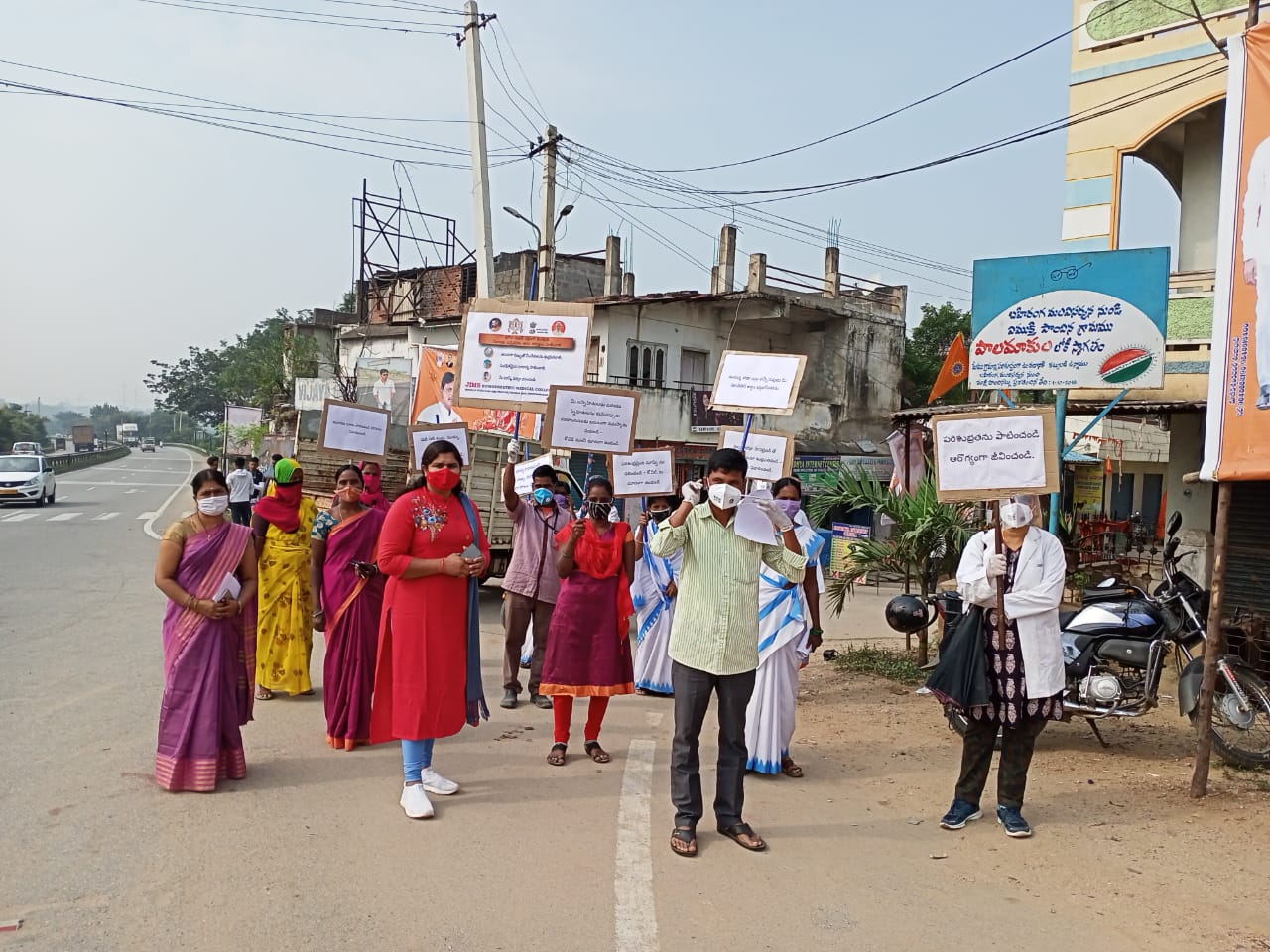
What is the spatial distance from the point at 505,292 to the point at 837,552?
18077 mm

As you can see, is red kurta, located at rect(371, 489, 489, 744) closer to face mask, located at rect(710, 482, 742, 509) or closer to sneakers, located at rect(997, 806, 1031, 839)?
face mask, located at rect(710, 482, 742, 509)

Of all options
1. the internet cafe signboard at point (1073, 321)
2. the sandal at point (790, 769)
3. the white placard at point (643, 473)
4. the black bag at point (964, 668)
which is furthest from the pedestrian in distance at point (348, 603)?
the internet cafe signboard at point (1073, 321)

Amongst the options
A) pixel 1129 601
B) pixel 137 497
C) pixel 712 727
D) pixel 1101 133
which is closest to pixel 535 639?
Result: pixel 712 727

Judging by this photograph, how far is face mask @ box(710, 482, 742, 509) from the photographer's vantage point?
14.9ft

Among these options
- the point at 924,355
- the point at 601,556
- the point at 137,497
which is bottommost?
the point at 137,497

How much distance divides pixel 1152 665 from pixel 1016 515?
1.94 meters

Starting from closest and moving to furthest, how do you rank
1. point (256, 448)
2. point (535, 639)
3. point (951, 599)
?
1. point (951, 599)
2. point (535, 639)
3. point (256, 448)

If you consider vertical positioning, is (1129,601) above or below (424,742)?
above

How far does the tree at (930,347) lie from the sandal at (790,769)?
25640 millimetres

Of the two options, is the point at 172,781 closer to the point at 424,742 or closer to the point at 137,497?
the point at 424,742

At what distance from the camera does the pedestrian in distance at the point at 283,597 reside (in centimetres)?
697

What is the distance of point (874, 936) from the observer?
3.62 metres

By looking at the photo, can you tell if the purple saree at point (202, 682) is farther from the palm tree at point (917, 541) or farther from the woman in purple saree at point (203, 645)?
the palm tree at point (917, 541)

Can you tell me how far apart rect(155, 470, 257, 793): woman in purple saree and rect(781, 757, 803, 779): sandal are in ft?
9.50
